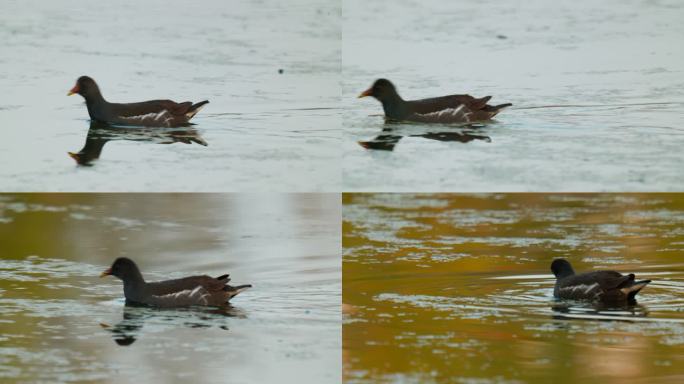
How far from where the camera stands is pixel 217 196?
14430mm

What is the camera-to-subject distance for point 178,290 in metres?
10.3

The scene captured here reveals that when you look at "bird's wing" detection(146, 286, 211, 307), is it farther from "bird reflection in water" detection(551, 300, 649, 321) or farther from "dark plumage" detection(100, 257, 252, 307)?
"bird reflection in water" detection(551, 300, 649, 321)

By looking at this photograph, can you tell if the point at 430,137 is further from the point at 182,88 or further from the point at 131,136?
the point at 182,88

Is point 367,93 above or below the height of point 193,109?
above

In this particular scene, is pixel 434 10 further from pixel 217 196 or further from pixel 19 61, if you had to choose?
pixel 19 61

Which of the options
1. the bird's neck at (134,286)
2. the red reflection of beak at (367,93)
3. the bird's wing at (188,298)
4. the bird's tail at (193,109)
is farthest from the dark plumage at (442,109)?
the bird's neck at (134,286)

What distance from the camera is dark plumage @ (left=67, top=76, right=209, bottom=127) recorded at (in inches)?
457

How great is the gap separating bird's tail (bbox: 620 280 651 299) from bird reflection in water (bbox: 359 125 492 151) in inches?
68.7

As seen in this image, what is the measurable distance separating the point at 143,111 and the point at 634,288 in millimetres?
4520

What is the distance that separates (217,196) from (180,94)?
A: 1.91 m

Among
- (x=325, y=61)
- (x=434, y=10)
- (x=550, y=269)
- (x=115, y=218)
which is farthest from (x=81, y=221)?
(x=434, y=10)

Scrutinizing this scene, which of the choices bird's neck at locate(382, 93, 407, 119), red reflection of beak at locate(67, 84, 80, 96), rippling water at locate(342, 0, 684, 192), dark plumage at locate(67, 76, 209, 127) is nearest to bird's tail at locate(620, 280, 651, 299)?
rippling water at locate(342, 0, 684, 192)

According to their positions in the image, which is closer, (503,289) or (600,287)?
(600,287)

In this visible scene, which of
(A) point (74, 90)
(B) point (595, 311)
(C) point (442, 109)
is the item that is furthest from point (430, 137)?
(A) point (74, 90)
